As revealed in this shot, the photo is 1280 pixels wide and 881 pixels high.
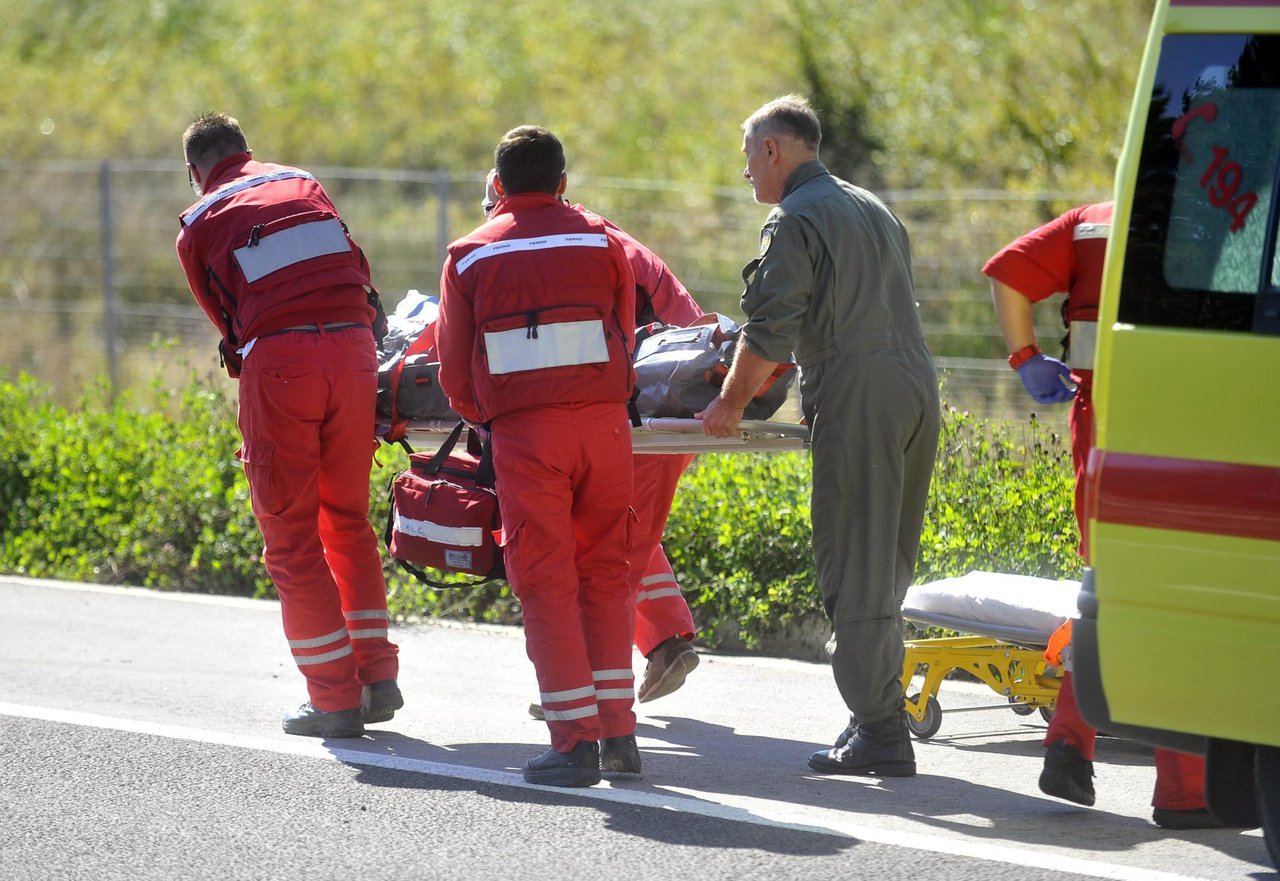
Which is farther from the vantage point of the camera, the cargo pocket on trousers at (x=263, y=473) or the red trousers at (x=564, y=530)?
the cargo pocket on trousers at (x=263, y=473)

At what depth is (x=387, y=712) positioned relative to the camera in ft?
20.1

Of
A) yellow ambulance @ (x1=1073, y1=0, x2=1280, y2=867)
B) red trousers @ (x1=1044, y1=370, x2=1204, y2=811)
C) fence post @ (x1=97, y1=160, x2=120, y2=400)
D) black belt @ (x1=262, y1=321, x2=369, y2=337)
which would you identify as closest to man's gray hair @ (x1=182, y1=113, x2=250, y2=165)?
black belt @ (x1=262, y1=321, x2=369, y2=337)

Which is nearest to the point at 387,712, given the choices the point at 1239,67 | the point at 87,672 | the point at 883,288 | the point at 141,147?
the point at 87,672

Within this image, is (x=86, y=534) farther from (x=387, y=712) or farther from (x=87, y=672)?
(x=387, y=712)

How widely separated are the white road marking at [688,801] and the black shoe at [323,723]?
62 millimetres

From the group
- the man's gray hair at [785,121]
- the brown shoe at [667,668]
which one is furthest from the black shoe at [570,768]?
the man's gray hair at [785,121]

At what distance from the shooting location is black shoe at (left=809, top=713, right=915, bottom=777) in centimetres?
550

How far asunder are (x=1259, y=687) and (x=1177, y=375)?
0.73 metres

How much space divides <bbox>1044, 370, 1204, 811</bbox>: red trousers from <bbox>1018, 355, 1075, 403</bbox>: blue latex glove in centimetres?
7

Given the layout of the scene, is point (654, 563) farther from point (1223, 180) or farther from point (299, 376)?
point (1223, 180)

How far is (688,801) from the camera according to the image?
517cm

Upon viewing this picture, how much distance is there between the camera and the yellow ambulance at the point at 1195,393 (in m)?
3.81

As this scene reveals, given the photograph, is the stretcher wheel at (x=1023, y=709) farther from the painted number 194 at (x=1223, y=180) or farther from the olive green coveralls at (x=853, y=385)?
the painted number 194 at (x=1223, y=180)

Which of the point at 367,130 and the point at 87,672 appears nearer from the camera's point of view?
the point at 87,672
